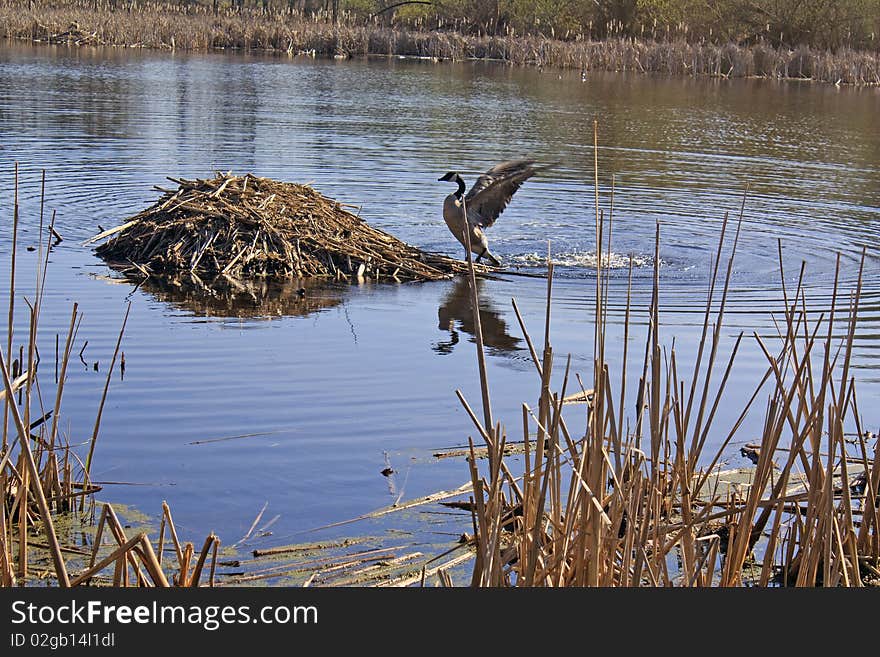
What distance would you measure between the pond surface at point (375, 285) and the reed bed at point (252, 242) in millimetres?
340

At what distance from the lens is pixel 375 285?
9.39 metres

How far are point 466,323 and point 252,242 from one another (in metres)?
2.20

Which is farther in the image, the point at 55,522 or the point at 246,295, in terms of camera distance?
the point at 246,295

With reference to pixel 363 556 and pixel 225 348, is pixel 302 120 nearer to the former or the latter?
pixel 225 348

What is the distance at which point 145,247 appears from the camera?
9516mm

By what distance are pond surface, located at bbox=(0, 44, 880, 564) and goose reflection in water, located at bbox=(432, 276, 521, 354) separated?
4cm

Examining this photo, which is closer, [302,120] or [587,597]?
[587,597]

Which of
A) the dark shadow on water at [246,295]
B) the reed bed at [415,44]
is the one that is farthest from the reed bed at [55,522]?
the reed bed at [415,44]

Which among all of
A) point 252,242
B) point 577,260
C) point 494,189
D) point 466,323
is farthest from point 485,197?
point 252,242

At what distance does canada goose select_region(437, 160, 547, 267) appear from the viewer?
9.63 metres

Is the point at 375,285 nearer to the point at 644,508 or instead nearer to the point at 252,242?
the point at 252,242

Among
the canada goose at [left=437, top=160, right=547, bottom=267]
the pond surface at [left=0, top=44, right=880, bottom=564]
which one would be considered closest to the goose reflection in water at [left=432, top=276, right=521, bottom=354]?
the pond surface at [left=0, top=44, right=880, bottom=564]

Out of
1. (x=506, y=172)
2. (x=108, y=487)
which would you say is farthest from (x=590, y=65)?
(x=108, y=487)

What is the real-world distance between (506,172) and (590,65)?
98.0ft
